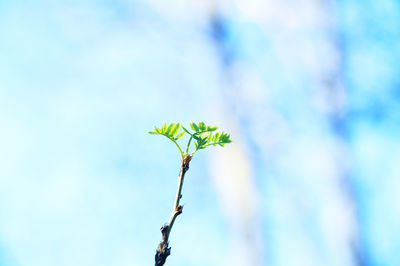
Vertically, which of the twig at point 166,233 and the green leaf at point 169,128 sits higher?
the green leaf at point 169,128

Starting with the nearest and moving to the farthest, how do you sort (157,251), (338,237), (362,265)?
(157,251)
(362,265)
(338,237)

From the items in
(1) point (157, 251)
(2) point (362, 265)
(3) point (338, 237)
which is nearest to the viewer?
(1) point (157, 251)

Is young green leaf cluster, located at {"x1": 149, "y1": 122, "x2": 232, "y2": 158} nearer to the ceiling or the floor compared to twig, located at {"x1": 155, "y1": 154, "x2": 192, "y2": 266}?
nearer to the ceiling

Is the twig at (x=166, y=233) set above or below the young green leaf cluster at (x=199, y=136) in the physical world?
below

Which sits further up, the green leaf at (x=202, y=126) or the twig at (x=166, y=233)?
the green leaf at (x=202, y=126)

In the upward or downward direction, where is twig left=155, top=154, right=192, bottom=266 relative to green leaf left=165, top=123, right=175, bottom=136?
downward

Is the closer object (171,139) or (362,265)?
(171,139)

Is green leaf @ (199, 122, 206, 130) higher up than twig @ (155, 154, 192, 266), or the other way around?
green leaf @ (199, 122, 206, 130)

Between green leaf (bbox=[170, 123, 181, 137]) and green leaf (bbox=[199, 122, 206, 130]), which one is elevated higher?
green leaf (bbox=[199, 122, 206, 130])

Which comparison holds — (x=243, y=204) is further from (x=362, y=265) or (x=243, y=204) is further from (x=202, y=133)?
(x=202, y=133)

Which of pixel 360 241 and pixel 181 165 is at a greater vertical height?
pixel 360 241

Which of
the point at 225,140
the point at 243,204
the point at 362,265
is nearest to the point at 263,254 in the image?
the point at 243,204
